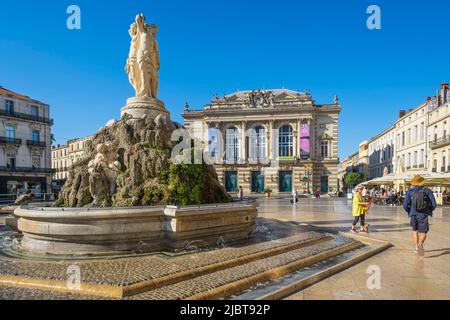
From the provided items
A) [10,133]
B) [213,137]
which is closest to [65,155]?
[10,133]

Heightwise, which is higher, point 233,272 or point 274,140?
point 274,140

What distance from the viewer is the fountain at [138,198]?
640cm

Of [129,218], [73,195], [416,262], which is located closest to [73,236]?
[129,218]

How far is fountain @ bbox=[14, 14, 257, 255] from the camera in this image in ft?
21.0

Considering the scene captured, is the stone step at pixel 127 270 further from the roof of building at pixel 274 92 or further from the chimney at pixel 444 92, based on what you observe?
the roof of building at pixel 274 92

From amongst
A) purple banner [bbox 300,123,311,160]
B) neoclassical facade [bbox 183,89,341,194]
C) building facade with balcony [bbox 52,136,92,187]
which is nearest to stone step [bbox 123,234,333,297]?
neoclassical facade [bbox 183,89,341,194]

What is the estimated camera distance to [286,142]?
47594mm

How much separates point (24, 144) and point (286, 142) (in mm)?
40070

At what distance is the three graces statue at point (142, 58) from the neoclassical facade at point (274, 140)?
123 feet

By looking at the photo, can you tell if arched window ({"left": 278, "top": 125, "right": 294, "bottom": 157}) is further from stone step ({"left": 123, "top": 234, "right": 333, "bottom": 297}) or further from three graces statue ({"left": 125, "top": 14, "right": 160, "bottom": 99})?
stone step ({"left": 123, "top": 234, "right": 333, "bottom": 297})

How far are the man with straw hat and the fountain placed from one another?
417cm

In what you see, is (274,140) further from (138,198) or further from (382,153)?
(138,198)
